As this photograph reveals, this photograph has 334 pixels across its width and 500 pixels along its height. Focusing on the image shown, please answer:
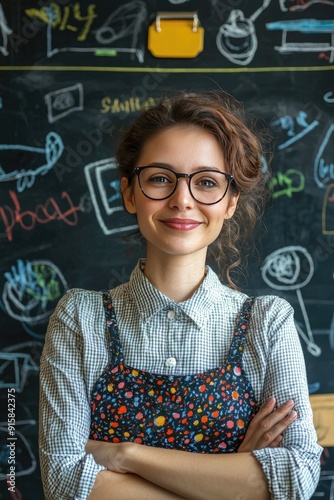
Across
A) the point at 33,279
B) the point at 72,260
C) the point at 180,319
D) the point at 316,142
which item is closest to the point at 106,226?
the point at 72,260

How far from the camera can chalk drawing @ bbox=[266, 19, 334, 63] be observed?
250cm

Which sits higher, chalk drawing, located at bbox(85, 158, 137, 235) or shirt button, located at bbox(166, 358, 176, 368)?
chalk drawing, located at bbox(85, 158, 137, 235)

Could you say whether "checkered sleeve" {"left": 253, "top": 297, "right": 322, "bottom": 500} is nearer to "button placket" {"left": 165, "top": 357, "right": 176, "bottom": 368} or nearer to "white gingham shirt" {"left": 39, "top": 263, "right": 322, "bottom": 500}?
"white gingham shirt" {"left": 39, "top": 263, "right": 322, "bottom": 500}

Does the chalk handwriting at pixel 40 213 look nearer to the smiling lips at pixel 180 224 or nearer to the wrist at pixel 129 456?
the smiling lips at pixel 180 224

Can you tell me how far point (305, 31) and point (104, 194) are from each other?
3.30ft

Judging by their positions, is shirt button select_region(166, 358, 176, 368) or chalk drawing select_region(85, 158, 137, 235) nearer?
shirt button select_region(166, 358, 176, 368)

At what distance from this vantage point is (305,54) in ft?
8.23

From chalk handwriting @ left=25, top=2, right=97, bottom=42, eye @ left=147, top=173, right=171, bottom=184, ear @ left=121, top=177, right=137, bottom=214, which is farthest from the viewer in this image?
chalk handwriting @ left=25, top=2, right=97, bottom=42

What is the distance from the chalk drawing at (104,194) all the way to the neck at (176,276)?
97cm

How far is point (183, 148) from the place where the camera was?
4.90ft

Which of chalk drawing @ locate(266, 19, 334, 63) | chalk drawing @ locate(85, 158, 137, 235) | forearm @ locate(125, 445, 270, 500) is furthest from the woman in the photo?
chalk drawing @ locate(266, 19, 334, 63)

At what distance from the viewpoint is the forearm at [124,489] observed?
1.39m

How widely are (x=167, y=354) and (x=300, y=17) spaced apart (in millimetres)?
1598

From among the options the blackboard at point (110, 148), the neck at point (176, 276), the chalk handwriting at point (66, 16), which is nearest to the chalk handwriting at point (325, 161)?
the blackboard at point (110, 148)
